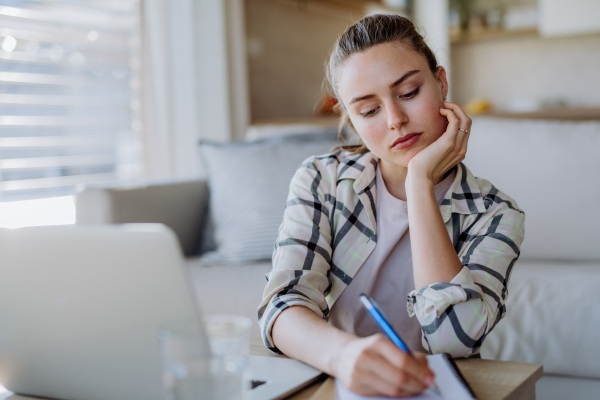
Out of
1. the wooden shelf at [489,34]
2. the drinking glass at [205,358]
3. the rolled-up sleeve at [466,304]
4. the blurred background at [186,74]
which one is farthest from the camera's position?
the wooden shelf at [489,34]

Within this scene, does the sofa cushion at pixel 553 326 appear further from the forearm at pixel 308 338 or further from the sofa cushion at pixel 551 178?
the forearm at pixel 308 338

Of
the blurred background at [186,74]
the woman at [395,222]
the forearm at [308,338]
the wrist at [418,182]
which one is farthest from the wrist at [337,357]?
the blurred background at [186,74]

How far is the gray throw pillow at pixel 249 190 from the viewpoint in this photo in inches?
73.9

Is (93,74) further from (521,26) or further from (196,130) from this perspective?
(521,26)

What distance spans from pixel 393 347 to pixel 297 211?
18.5 inches

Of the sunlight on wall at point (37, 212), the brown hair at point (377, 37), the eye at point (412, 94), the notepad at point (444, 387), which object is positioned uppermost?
the brown hair at point (377, 37)

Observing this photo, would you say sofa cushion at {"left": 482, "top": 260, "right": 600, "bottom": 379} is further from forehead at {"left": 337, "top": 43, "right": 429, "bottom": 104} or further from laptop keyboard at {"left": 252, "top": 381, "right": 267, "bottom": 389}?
laptop keyboard at {"left": 252, "top": 381, "right": 267, "bottom": 389}

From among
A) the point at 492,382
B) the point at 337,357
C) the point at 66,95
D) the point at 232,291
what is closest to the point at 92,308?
the point at 337,357

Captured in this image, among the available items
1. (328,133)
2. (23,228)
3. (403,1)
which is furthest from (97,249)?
(403,1)

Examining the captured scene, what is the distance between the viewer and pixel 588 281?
4.99ft

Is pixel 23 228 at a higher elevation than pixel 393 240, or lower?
higher

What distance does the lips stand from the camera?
1.03m

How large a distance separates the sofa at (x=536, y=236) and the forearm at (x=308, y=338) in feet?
2.64

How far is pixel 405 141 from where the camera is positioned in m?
1.04
